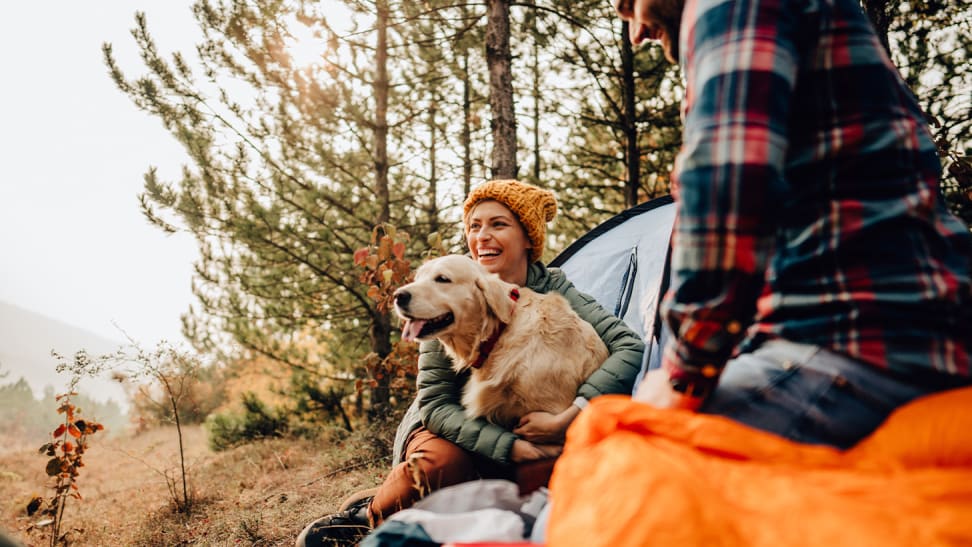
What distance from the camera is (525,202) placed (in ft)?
9.02

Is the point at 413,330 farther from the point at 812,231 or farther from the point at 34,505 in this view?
the point at 34,505

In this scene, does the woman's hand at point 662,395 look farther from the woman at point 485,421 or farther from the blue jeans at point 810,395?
the woman at point 485,421

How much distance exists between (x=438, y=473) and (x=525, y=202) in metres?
1.48

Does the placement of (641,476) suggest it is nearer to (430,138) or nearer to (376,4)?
(376,4)

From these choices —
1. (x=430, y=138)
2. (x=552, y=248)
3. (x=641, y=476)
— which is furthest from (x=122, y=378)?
(x=552, y=248)

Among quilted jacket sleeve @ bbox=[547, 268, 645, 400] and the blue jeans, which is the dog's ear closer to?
quilted jacket sleeve @ bbox=[547, 268, 645, 400]

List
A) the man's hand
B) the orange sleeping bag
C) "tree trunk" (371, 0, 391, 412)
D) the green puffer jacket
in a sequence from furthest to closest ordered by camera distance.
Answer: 1. "tree trunk" (371, 0, 391, 412)
2. the green puffer jacket
3. the man's hand
4. the orange sleeping bag

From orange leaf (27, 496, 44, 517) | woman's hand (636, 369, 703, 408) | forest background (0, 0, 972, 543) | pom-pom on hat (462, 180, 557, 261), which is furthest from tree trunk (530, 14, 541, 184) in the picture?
woman's hand (636, 369, 703, 408)

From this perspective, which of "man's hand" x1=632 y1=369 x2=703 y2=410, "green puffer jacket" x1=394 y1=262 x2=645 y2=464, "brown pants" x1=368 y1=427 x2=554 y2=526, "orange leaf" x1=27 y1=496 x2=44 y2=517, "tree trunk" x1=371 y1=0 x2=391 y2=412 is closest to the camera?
"man's hand" x1=632 y1=369 x2=703 y2=410

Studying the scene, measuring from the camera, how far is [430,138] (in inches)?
335

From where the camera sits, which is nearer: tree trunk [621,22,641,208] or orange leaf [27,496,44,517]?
orange leaf [27,496,44,517]

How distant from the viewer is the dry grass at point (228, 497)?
11.7 ft

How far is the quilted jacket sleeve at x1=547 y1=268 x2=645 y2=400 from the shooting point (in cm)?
209

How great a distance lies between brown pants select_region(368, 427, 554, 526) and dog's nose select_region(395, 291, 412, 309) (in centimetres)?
62
